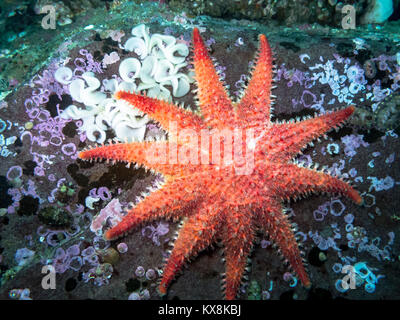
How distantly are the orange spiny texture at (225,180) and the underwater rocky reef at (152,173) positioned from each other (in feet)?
1.20

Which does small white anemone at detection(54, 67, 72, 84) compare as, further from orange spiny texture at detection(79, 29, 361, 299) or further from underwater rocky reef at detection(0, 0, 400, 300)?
orange spiny texture at detection(79, 29, 361, 299)

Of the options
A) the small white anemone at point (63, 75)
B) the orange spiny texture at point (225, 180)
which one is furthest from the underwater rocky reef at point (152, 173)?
the orange spiny texture at point (225, 180)

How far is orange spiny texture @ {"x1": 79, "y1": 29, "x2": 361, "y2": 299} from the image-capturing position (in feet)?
9.59

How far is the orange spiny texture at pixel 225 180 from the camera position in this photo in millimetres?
2924

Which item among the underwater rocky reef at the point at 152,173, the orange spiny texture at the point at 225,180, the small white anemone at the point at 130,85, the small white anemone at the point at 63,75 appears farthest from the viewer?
the small white anemone at the point at 63,75

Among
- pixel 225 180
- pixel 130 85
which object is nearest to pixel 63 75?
pixel 130 85

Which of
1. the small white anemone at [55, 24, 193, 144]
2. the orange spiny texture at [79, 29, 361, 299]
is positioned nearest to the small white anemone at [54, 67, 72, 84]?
the small white anemone at [55, 24, 193, 144]

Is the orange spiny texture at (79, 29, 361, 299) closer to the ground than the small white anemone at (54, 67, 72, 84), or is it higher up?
closer to the ground

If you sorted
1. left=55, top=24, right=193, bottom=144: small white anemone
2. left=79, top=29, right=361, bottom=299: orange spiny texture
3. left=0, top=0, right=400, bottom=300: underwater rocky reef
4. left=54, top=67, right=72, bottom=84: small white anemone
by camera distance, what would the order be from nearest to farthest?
left=79, top=29, right=361, bottom=299: orange spiny texture < left=0, top=0, right=400, bottom=300: underwater rocky reef < left=55, top=24, right=193, bottom=144: small white anemone < left=54, top=67, right=72, bottom=84: small white anemone

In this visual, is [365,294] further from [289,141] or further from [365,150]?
[289,141]

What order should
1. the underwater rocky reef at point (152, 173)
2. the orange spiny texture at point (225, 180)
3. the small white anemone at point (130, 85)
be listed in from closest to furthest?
the orange spiny texture at point (225, 180), the underwater rocky reef at point (152, 173), the small white anemone at point (130, 85)

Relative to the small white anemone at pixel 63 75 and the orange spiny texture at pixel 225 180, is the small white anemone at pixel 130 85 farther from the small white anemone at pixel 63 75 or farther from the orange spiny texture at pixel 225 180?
the orange spiny texture at pixel 225 180

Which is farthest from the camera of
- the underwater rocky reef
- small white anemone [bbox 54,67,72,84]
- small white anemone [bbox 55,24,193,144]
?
small white anemone [bbox 54,67,72,84]

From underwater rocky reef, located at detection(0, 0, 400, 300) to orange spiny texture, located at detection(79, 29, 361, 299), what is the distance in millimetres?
366
